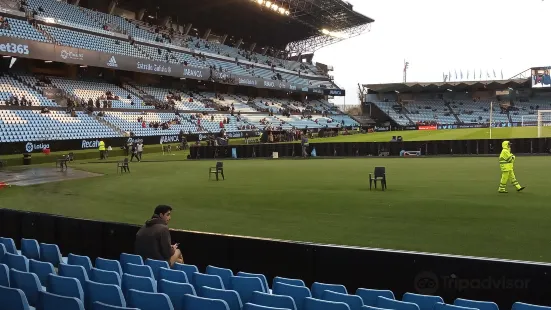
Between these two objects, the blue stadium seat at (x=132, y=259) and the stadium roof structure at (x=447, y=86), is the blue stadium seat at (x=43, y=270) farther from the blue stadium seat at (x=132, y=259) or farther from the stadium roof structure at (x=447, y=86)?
the stadium roof structure at (x=447, y=86)

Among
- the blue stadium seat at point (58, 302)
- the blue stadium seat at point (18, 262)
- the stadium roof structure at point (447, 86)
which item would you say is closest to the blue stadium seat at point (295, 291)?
the blue stadium seat at point (58, 302)

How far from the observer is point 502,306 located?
5.72 metres

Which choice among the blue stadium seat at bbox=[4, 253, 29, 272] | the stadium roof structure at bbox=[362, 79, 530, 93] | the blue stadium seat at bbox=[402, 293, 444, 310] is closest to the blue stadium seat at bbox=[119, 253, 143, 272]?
the blue stadium seat at bbox=[4, 253, 29, 272]

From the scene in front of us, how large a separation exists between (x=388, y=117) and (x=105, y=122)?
206 feet

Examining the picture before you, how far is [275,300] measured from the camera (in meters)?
4.31

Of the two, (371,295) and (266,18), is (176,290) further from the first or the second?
(266,18)

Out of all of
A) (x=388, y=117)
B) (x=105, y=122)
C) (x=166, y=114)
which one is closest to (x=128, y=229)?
(x=105, y=122)

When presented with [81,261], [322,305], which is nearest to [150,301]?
[322,305]

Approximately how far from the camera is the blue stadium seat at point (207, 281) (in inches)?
206

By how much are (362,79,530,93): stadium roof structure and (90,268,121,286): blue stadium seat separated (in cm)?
9233

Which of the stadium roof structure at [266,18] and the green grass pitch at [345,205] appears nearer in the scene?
the green grass pitch at [345,205]

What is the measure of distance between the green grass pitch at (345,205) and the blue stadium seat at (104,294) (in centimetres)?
602

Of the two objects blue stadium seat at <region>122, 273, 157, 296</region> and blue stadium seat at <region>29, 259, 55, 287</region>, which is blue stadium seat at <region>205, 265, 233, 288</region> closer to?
blue stadium seat at <region>122, 273, 157, 296</region>

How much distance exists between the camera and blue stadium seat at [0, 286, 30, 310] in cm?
409
